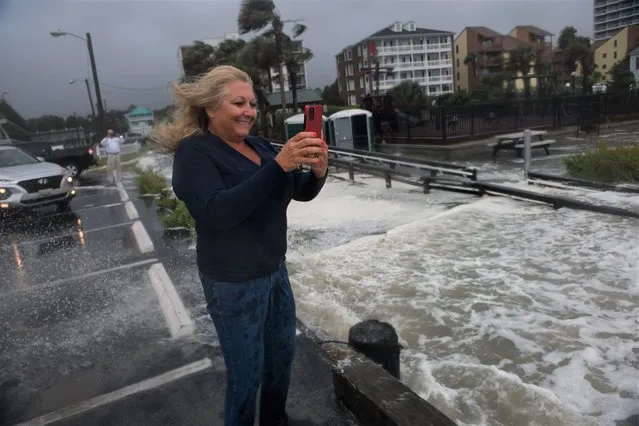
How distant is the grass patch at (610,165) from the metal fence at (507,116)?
29.8ft

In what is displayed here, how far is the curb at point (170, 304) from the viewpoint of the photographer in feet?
13.0

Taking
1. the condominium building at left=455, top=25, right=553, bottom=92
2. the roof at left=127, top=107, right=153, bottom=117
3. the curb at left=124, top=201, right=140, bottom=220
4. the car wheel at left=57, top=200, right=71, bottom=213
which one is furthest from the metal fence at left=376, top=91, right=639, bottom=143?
the roof at left=127, top=107, right=153, bottom=117

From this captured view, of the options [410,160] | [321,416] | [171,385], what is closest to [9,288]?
[171,385]

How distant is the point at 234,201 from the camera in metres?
1.69

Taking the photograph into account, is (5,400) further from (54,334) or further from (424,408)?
(424,408)

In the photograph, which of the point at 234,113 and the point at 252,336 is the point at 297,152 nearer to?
the point at 234,113

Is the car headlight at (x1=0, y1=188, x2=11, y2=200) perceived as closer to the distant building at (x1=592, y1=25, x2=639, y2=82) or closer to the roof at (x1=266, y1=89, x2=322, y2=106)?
the roof at (x1=266, y1=89, x2=322, y2=106)

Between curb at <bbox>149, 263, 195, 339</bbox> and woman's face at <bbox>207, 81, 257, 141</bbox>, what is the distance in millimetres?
2452

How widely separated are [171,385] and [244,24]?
27884 millimetres

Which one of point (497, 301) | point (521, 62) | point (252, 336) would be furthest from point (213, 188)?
point (521, 62)

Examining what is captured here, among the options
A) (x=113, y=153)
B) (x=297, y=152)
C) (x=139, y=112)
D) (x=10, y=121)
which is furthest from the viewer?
(x=139, y=112)

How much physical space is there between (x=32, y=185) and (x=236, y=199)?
10.1 m

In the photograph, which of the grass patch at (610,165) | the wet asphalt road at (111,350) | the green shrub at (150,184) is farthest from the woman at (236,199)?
the green shrub at (150,184)

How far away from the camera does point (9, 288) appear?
18.2ft
